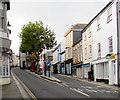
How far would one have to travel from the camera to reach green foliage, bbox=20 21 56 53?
2156 inches

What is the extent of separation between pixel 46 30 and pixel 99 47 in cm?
2499

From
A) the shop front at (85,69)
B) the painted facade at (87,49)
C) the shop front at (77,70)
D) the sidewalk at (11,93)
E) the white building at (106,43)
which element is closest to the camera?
the sidewalk at (11,93)

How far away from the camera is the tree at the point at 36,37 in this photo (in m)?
54.8

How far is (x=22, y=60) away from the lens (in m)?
92.1

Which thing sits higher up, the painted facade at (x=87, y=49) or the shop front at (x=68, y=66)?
the painted facade at (x=87, y=49)

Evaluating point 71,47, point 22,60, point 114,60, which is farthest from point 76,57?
point 22,60

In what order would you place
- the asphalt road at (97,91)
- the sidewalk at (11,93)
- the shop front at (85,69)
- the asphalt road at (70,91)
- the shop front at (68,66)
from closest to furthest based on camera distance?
1. the sidewalk at (11,93)
2. the asphalt road at (70,91)
3. the asphalt road at (97,91)
4. the shop front at (85,69)
5. the shop front at (68,66)

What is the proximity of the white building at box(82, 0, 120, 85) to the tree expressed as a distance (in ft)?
66.9

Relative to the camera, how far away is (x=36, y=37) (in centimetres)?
5550

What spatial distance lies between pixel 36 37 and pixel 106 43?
28.5 metres

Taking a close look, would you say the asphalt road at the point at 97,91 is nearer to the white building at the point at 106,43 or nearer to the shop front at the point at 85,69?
the white building at the point at 106,43

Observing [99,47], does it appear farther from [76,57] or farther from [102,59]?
Answer: [76,57]

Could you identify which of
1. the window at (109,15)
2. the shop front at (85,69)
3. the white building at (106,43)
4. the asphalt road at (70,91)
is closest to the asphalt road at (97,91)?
the asphalt road at (70,91)

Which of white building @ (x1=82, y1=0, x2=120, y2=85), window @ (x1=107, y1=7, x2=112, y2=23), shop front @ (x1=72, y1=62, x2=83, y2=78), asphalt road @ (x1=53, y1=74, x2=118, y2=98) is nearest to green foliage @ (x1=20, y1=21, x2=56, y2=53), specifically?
shop front @ (x1=72, y1=62, x2=83, y2=78)
